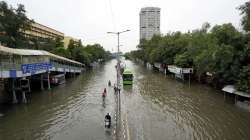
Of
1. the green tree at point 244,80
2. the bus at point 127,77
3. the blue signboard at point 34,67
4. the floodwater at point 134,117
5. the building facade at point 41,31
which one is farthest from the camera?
the building facade at point 41,31

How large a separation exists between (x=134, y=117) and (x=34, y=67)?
1713 cm

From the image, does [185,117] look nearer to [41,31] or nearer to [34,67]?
[34,67]

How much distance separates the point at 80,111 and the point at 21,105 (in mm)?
8079

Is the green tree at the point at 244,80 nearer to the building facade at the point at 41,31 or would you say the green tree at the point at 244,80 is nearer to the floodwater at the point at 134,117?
the floodwater at the point at 134,117

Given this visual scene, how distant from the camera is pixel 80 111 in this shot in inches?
985

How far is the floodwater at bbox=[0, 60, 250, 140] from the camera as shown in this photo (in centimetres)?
1816

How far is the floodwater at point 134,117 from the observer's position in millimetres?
18156

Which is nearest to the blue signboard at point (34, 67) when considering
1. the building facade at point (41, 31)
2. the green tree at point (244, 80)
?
the green tree at point (244, 80)

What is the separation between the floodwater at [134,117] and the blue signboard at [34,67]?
12.9 feet

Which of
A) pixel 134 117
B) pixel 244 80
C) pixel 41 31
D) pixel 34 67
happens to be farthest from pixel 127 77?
pixel 41 31

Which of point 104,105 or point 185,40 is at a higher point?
point 185,40

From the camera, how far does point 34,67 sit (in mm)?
32000

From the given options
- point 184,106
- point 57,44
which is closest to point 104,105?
point 184,106

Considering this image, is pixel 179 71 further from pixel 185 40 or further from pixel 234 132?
pixel 234 132
